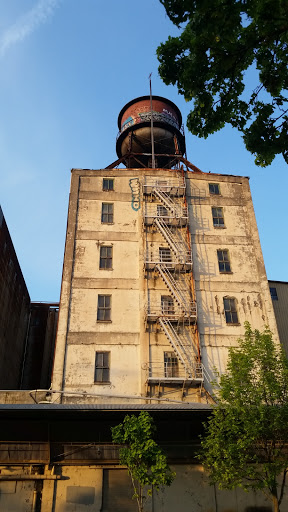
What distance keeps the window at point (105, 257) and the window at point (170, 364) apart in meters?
7.46

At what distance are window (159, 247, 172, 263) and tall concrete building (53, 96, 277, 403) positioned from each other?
0.07 m

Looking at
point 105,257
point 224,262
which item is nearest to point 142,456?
point 105,257

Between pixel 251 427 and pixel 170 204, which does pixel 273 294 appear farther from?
pixel 251 427

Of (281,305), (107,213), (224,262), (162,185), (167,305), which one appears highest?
(162,185)

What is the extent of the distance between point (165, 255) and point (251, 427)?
632 inches

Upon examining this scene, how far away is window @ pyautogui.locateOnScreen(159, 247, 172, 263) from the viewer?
31.1 meters

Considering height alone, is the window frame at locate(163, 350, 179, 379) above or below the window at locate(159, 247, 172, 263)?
below

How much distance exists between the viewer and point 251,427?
16.9m

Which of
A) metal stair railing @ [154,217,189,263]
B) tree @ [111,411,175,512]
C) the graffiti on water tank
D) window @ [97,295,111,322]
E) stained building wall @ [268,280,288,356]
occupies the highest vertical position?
the graffiti on water tank

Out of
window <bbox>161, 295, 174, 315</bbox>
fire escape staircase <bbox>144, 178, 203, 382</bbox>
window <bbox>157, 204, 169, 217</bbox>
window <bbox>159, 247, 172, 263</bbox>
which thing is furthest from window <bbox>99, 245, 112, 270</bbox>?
window <bbox>157, 204, 169, 217</bbox>

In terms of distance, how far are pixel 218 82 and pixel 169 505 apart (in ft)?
64.7

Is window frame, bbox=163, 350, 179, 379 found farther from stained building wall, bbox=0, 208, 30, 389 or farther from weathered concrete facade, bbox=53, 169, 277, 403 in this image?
stained building wall, bbox=0, 208, 30, 389

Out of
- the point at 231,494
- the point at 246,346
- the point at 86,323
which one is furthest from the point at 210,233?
the point at 231,494

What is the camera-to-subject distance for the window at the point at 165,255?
102 feet
